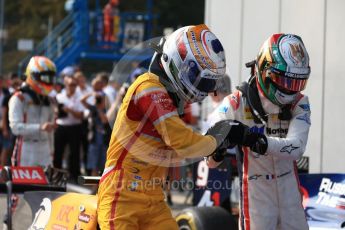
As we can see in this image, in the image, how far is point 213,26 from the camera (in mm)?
9930

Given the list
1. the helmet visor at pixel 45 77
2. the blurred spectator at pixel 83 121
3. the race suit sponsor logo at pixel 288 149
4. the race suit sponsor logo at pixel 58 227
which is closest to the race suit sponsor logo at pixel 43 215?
the race suit sponsor logo at pixel 58 227

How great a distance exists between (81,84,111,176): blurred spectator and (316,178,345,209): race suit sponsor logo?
701 cm

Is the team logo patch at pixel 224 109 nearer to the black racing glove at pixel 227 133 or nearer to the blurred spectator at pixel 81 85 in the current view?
the black racing glove at pixel 227 133

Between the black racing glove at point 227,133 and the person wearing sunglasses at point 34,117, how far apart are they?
4.22 metres

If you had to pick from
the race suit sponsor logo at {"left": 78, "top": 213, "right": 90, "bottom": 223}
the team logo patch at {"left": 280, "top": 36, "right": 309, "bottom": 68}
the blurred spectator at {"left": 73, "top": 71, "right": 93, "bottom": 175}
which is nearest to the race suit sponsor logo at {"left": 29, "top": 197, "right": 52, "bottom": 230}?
the race suit sponsor logo at {"left": 78, "top": 213, "right": 90, "bottom": 223}

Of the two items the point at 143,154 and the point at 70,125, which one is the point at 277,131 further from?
the point at 70,125

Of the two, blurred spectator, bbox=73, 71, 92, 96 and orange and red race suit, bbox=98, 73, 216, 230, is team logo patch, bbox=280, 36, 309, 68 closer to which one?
orange and red race suit, bbox=98, 73, 216, 230

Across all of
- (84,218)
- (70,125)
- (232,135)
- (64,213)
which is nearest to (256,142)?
(232,135)

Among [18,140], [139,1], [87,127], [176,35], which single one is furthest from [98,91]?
[139,1]

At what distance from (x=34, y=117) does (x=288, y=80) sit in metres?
4.20

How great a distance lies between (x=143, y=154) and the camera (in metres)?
4.32

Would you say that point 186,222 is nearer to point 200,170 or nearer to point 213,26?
point 200,170

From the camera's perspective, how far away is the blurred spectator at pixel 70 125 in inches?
511

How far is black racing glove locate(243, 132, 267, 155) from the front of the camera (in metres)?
4.49
